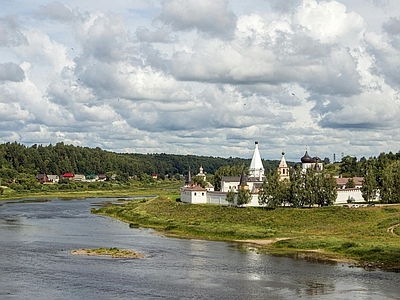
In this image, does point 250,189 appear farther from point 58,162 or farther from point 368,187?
point 58,162

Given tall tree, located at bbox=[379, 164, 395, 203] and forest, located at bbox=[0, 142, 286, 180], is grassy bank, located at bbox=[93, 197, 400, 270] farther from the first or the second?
Result: forest, located at bbox=[0, 142, 286, 180]

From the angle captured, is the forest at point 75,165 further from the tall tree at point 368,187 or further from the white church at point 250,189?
the tall tree at point 368,187

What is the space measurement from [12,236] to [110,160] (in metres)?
135

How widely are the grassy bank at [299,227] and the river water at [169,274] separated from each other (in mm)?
4167

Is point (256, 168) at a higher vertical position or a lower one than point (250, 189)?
higher

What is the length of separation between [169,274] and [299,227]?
1029 inches

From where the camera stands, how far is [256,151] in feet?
306

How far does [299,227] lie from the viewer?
62812mm

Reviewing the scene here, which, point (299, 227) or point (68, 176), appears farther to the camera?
point (68, 176)

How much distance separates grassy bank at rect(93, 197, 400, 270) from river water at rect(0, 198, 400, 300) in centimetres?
417

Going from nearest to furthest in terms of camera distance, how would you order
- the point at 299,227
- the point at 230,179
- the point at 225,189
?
the point at 299,227
the point at 225,189
the point at 230,179

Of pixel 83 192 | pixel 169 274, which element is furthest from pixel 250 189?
pixel 83 192

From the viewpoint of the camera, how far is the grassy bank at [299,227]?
4809 cm

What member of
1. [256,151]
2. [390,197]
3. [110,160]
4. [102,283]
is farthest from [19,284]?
[110,160]
